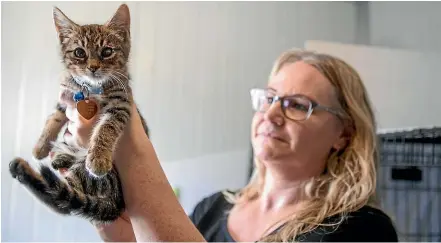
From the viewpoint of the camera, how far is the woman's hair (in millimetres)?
835

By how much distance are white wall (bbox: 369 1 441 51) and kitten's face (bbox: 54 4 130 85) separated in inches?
24.7

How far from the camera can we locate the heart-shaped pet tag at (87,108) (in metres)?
0.29

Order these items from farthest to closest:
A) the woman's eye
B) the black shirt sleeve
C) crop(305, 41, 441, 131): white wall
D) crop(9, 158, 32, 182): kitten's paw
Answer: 1. crop(305, 41, 441, 131): white wall
2. the woman's eye
3. the black shirt sleeve
4. crop(9, 158, 32, 182): kitten's paw

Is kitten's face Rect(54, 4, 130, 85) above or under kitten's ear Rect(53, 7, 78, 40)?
under

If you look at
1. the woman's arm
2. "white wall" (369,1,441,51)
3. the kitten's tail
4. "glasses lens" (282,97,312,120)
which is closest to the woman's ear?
"glasses lens" (282,97,312,120)

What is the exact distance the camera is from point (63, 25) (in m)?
0.30

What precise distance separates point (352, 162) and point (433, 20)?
0.32 metres

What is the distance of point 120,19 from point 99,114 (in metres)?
0.07

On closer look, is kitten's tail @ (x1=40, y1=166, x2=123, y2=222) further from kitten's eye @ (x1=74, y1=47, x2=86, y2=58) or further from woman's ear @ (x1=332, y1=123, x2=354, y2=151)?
woman's ear @ (x1=332, y1=123, x2=354, y2=151)

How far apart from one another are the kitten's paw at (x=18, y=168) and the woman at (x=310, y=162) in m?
0.55

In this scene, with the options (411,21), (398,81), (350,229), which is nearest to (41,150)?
(350,229)

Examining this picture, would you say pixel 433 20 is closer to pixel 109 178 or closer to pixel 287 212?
pixel 287 212

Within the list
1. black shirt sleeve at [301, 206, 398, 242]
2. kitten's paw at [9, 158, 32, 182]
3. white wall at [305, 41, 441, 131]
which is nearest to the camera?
kitten's paw at [9, 158, 32, 182]

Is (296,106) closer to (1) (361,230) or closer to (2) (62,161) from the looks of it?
(1) (361,230)
